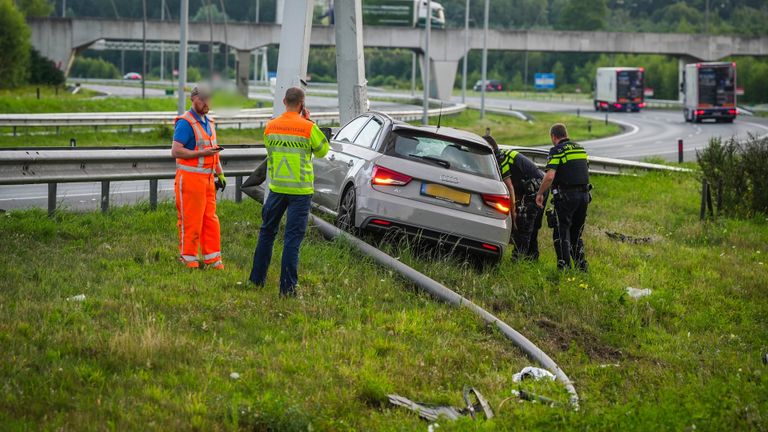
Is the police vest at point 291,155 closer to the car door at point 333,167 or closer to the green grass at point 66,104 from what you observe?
the car door at point 333,167

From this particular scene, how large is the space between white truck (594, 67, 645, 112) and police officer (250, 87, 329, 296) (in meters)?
69.0

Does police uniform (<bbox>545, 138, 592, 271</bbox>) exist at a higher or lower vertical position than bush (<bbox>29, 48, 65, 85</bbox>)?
lower

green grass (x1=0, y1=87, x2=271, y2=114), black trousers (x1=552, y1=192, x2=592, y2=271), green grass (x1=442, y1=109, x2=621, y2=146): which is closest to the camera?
black trousers (x1=552, y1=192, x2=592, y2=271)

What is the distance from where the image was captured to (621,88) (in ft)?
252

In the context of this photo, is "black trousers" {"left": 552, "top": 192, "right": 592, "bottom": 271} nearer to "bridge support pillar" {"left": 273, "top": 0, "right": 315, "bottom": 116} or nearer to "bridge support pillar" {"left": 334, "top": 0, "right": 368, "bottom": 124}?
"bridge support pillar" {"left": 273, "top": 0, "right": 315, "bottom": 116}

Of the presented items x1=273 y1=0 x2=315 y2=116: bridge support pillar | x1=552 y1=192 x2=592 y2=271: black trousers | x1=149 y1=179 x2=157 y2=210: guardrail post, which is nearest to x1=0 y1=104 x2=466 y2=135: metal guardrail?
x1=149 y1=179 x2=157 y2=210: guardrail post

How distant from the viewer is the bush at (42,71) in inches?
2576

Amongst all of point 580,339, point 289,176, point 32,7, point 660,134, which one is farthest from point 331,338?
point 32,7

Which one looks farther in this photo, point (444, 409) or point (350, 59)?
point (350, 59)

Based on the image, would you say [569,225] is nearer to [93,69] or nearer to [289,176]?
[289,176]

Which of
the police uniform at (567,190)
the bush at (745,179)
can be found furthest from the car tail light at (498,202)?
the bush at (745,179)

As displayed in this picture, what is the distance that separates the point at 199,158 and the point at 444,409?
4.43m

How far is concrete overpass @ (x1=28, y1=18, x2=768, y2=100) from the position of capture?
6775 centimetres

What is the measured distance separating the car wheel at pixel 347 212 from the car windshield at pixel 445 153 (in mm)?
639
